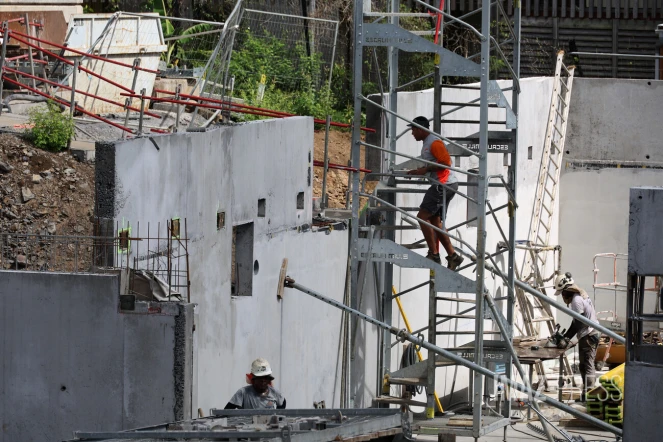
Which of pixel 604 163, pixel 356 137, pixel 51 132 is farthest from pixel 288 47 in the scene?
pixel 51 132

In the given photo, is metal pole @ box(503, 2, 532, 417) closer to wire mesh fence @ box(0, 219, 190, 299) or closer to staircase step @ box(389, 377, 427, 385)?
staircase step @ box(389, 377, 427, 385)

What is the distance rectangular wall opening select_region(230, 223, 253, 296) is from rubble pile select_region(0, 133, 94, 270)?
5.16 ft

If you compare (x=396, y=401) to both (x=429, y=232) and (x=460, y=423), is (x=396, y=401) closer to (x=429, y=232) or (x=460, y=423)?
(x=460, y=423)

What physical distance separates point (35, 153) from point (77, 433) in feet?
15.9

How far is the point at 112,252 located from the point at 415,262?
4.66 meters

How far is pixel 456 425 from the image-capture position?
15.2 metres

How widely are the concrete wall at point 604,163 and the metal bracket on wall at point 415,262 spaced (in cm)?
1193

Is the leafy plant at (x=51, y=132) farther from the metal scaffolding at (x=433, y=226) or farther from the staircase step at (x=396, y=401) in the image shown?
the staircase step at (x=396, y=401)

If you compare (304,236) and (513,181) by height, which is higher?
(513,181)

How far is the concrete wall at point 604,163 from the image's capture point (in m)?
26.2

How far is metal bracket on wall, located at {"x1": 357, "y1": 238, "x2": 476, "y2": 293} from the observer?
14688 millimetres

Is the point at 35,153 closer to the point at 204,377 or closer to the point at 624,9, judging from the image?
the point at 204,377

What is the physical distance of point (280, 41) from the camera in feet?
78.2

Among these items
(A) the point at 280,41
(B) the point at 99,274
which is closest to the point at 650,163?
(A) the point at 280,41
